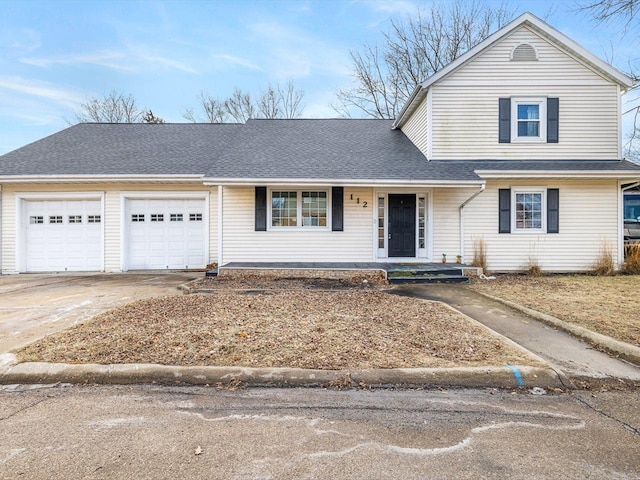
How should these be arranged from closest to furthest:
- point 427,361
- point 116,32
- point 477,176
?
point 427,361
point 477,176
point 116,32

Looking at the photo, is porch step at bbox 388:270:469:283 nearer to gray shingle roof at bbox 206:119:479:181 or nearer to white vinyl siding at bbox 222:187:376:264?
white vinyl siding at bbox 222:187:376:264

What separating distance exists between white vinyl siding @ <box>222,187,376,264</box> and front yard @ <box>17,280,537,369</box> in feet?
14.2

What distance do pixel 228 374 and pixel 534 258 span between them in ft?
35.1

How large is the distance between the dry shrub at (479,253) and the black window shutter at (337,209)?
14.0ft

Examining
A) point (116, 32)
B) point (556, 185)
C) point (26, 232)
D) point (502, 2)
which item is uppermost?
point (502, 2)

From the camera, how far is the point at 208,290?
7.93 metres

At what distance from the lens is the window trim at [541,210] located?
10.7 meters

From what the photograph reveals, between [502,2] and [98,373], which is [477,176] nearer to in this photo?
[98,373]

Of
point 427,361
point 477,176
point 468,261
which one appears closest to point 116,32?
point 477,176

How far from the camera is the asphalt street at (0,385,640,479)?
207 cm

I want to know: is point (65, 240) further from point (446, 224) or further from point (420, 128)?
point (420, 128)

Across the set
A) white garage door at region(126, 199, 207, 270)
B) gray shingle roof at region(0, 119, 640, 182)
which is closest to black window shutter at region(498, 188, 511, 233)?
gray shingle roof at region(0, 119, 640, 182)

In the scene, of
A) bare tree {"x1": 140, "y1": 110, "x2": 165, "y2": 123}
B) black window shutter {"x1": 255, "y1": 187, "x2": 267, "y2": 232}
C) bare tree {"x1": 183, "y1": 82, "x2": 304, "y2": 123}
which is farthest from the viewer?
bare tree {"x1": 140, "y1": 110, "x2": 165, "y2": 123}

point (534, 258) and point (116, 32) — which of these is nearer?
point (534, 258)
